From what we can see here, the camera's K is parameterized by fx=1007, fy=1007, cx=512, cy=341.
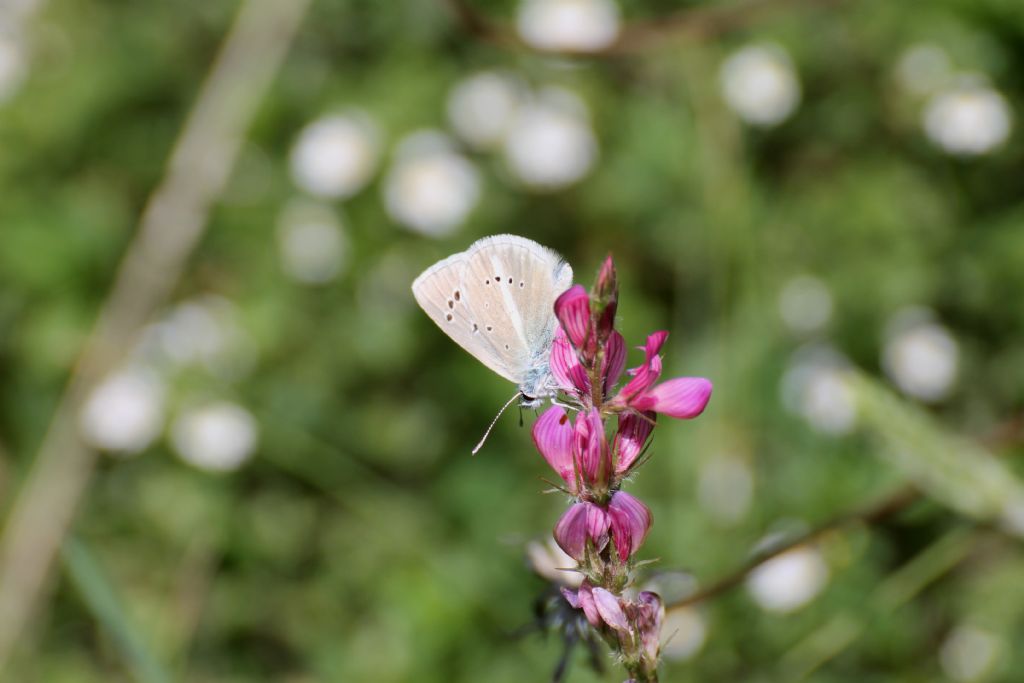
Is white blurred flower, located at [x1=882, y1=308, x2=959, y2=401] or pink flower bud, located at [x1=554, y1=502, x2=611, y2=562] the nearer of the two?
pink flower bud, located at [x1=554, y1=502, x2=611, y2=562]

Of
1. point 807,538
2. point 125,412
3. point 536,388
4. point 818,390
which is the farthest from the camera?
point 125,412

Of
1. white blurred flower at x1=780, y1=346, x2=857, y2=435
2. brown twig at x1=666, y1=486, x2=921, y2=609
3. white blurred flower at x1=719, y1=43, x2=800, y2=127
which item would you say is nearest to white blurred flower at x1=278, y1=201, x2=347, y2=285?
white blurred flower at x1=719, y1=43, x2=800, y2=127

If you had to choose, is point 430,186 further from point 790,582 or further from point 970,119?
point 970,119

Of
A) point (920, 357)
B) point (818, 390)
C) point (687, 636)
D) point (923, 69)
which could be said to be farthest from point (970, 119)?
point (687, 636)

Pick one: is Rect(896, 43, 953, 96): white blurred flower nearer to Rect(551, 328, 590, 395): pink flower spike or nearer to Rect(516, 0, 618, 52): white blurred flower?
Rect(516, 0, 618, 52): white blurred flower

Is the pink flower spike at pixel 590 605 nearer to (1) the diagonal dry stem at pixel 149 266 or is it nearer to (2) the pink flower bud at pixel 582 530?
(2) the pink flower bud at pixel 582 530

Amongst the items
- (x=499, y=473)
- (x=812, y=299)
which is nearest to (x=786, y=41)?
(x=812, y=299)
